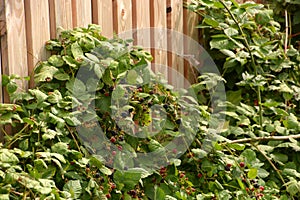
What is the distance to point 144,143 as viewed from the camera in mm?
3186

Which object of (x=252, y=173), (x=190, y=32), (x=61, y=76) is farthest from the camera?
(x=190, y=32)

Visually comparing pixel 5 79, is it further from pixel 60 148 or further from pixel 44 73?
pixel 60 148

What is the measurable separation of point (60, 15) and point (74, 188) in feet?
2.87

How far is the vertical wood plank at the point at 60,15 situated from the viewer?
10.1ft

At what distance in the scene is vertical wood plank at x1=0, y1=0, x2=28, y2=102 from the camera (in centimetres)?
279

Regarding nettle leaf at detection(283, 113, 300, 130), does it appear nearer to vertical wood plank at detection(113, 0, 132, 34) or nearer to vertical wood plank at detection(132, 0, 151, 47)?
vertical wood plank at detection(132, 0, 151, 47)

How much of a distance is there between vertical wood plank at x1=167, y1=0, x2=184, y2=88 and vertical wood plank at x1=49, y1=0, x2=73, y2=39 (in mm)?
853

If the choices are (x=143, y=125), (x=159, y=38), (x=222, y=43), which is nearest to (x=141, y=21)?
(x=159, y=38)

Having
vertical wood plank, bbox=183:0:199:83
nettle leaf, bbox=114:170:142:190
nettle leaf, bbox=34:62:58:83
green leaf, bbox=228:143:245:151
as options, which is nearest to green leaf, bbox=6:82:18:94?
nettle leaf, bbox=34:62:58:83

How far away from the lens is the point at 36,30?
9.78 feet

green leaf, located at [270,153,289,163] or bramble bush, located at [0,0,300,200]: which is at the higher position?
bramble bush, located at [0,0,300,200]

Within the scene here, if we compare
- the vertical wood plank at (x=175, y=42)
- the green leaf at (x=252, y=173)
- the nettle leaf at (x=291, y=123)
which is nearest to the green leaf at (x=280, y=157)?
the nettle leaf at (x=291, y=123)

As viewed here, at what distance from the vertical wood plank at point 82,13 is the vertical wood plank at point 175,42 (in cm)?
72

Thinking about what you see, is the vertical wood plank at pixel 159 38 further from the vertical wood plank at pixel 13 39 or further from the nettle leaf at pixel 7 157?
the nettle leaf at pixel 7 157
